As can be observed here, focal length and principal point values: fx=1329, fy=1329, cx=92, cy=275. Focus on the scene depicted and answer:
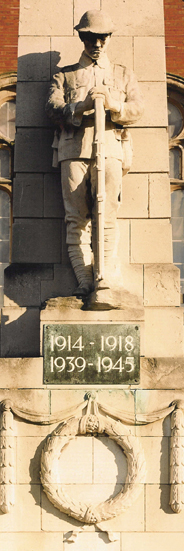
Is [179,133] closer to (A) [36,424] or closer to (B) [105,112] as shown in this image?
(B) [105,112]

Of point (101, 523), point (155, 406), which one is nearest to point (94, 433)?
point (155, 406)

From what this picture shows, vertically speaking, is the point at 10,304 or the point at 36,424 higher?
the point at 10,304

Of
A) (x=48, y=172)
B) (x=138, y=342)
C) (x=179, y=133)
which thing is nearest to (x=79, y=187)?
(x=48, y=172)

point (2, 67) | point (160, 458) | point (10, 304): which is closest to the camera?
point (160, 458)

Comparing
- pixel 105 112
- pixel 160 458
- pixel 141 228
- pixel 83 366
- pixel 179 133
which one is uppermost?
pixel 179 133

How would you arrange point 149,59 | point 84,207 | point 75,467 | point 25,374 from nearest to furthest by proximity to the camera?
point 75,467, point 25,374, point 84,207, point 149,59

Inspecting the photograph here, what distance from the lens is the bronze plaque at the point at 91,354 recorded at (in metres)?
16.2

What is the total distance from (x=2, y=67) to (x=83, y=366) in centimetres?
1158

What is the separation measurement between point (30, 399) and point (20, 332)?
1297 mm

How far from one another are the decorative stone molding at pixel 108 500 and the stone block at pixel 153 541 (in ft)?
1.27

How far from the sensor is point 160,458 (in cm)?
1608

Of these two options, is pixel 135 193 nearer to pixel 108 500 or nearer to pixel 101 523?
pixel 108 500

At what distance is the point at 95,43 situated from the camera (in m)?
17.0

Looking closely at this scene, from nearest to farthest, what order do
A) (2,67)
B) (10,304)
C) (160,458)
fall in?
(160,458) → (10,304) → (2,67)
